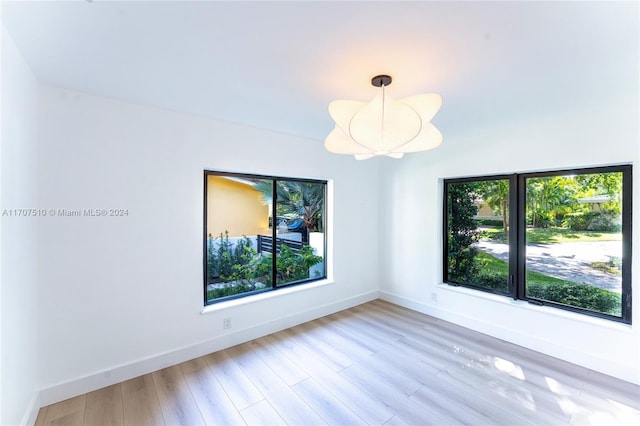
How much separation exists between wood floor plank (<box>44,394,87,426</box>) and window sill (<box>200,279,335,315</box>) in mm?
1011

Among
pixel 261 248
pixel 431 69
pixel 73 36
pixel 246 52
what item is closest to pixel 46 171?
pixel 73 36

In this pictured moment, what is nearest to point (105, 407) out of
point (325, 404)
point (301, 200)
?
point (325, 404)

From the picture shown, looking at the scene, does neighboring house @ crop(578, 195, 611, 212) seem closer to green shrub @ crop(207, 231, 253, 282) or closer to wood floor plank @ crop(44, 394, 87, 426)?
green shrub @ crop(207, 231, 253, 282)

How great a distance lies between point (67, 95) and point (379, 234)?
3939 mm

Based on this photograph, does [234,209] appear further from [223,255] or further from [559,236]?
[559,236]

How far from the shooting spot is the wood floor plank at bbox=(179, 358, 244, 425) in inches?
74.0

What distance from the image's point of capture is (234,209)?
3.13 metres

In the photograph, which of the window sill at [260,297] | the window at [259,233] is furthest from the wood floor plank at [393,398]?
the window at [259,233]

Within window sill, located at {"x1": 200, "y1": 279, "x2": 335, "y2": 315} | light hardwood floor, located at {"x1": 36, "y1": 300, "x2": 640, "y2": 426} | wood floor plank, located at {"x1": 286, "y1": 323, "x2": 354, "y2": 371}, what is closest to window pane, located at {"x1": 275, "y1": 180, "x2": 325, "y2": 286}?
window sill, located at {"x1": 200, "y1": 279, "x2": 335, "y2": 315}

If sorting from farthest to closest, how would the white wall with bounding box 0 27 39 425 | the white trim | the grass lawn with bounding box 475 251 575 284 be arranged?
the grass lawn with bounding box 475 251 575 284
the white trim
the white wall with bounding box 0 27 39 425

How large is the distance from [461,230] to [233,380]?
316cm

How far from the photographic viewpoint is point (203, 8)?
1.24 metres

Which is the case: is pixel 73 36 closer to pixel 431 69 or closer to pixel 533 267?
pixel 431 69

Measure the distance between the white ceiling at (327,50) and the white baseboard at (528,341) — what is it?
2.29m
